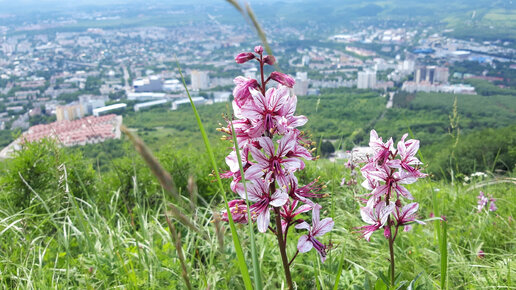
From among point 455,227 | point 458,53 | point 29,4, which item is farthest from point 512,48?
point 29,4

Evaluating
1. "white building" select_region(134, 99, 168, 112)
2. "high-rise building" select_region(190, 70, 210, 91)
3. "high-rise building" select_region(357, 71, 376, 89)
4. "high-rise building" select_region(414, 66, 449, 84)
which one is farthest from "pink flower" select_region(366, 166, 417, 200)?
"high-rise building" select_region(357, 71, 376, 89)

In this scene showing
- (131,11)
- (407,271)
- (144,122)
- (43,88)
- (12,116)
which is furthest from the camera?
(131,11)

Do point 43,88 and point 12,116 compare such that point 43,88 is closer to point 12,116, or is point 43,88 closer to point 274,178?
point 12,116

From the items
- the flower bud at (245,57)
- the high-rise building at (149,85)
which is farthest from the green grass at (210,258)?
the high-rise building at (149,85)

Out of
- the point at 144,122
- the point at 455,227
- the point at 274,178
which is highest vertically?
the point at 274,178

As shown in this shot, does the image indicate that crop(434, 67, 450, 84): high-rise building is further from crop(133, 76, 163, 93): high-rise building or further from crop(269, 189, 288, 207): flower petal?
crop(269, 189, 288, 207): flower petal

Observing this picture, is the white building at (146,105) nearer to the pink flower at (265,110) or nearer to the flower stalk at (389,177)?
the flower stalk at (389,177)
